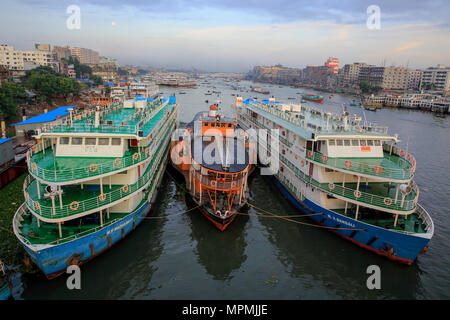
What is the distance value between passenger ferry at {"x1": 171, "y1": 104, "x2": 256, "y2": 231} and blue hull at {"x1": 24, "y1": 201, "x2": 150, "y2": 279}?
5273 millimetres

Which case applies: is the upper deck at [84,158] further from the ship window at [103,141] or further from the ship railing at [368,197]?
the ship railing at [368,197]

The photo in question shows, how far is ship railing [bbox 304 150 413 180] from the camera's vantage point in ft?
57.6

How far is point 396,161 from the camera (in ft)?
69.4

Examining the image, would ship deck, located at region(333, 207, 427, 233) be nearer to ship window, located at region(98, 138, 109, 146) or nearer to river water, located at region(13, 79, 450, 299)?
river water, located at region(13, 79, 450, 299)

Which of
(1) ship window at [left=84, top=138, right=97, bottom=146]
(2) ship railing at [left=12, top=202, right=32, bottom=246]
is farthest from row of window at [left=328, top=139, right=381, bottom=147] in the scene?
(2) ship railing at [left=12, top=202, right=32, bottom=246]

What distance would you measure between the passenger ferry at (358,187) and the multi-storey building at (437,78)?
531 feet

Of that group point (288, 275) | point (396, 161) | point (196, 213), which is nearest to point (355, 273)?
point (288, 275)

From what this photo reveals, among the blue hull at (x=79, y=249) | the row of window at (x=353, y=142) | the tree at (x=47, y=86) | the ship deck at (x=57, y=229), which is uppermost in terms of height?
the tree at (x=47, y=86)

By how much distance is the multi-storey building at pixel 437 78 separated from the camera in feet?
477

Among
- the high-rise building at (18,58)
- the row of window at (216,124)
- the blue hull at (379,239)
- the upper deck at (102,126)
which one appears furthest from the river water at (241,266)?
the high-rise building at (18,58)

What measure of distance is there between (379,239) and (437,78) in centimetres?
17471

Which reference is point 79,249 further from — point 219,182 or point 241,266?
point 219,182
